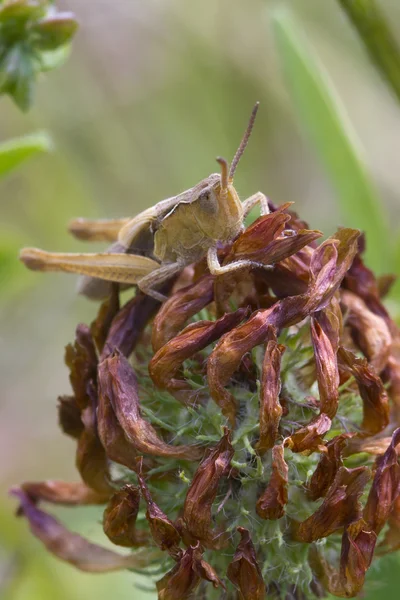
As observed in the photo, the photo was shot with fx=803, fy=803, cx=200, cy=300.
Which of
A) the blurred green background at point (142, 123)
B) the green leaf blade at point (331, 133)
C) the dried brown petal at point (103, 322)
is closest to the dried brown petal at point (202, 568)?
the dried brown petal at point (103, 322)

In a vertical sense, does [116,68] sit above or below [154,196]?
above

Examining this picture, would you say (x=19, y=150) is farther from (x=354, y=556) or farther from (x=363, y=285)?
(x=354, y=556)

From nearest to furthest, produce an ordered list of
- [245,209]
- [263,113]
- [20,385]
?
[245,209] → [263,113] → [20,385]

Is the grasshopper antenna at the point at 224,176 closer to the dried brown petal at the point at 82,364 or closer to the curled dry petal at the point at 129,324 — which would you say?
the curled dry petal at the point at 129,324

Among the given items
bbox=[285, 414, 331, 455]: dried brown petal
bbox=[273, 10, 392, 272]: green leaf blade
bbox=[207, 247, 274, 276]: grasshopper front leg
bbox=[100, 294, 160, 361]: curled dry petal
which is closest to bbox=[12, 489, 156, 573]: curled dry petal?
bbox=[100, 294, 160, 361]: curled dry petal

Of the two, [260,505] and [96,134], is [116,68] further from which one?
[260,505]

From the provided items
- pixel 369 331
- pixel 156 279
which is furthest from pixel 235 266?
pixel 369 331

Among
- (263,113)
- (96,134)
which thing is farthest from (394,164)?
(96,134)
